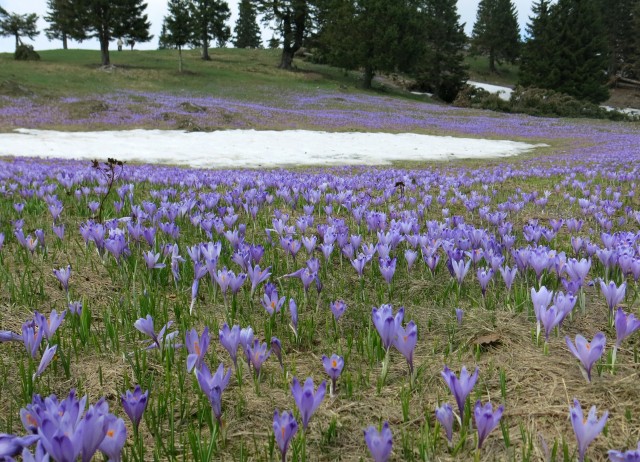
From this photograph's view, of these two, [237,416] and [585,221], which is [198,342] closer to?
[237,416]

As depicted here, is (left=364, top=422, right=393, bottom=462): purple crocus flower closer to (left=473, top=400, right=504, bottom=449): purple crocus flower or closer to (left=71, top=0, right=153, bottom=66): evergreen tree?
(left=473, top=400, right=504, bottom=449): purple crocus flower

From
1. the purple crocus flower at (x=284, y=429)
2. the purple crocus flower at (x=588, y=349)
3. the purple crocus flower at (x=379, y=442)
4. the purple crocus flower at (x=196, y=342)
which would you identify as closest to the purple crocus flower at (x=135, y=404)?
the purple crocus flower at (x=196, y=342)

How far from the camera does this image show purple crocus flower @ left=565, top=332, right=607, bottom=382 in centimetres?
181

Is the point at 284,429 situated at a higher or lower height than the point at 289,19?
lower

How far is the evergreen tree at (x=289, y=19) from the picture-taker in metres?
58.4

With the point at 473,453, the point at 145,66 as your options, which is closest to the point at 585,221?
the point at 473,453

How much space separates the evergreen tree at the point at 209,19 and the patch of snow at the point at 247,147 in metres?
40.3

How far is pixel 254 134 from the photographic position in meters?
23.6

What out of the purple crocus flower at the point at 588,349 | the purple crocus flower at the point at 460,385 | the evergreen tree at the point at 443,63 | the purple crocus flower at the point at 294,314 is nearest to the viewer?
the purple crocus flower at the point at 460,385

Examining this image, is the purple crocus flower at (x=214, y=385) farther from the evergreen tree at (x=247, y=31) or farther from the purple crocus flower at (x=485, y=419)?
the evergreen tree at (x=247, y=31)

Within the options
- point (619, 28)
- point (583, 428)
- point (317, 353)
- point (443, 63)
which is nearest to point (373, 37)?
point (443, 63)

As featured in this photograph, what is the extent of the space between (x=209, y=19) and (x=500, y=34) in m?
50.4

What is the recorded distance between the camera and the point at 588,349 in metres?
1.88

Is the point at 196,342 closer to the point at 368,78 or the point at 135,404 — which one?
the point at 135,404
